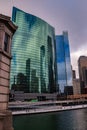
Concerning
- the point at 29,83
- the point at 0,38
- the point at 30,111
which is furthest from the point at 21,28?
the point at 0,38

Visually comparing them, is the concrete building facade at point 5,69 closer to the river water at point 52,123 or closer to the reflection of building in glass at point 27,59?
the river water at point 52,123

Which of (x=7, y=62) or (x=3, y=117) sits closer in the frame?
(x=3, y=117)

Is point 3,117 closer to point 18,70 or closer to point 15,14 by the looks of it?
point 18,70

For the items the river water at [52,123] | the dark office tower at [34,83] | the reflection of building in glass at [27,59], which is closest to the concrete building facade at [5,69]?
the river water at [52,123]

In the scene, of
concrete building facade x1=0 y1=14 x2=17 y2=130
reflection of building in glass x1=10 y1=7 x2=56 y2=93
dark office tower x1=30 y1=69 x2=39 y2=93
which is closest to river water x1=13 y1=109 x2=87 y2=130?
concrete building facade x1=0 y1=14 x2=17 y2=130

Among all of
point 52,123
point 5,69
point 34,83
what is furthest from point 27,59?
point 5,69

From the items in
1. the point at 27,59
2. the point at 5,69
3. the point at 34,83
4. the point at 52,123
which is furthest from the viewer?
the point at 34,83

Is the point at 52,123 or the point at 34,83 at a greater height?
the point at 34,83

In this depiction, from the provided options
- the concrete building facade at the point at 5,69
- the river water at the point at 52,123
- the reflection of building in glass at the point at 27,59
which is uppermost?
the reflection of building in glass at the point at 27,59

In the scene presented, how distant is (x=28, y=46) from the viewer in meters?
190

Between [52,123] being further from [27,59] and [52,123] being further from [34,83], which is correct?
[27,59]

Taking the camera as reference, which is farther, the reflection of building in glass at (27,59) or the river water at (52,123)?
the reflection of building in glass at (27,59)

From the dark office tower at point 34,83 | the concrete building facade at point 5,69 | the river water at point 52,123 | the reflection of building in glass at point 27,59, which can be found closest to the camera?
the concrete building facade at point 5,69

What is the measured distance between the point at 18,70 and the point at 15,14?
69655mm
